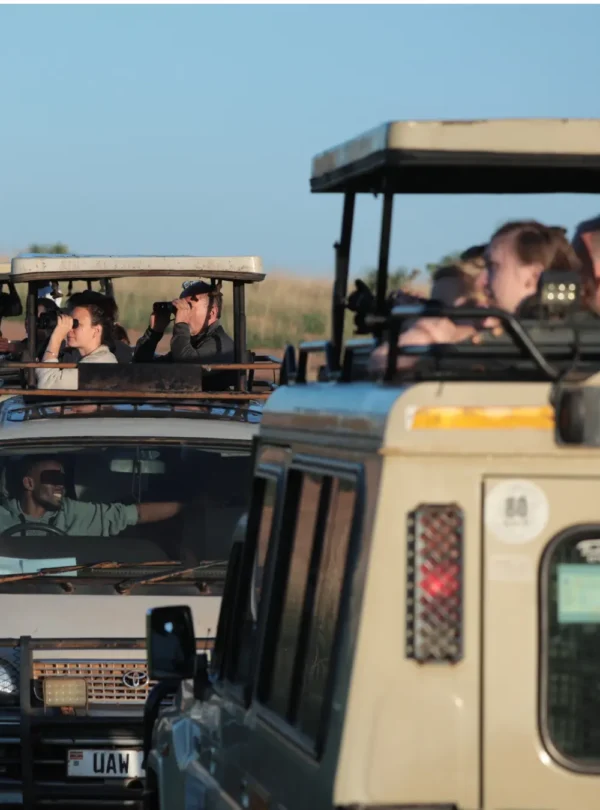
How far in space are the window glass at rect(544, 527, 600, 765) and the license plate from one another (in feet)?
14.2

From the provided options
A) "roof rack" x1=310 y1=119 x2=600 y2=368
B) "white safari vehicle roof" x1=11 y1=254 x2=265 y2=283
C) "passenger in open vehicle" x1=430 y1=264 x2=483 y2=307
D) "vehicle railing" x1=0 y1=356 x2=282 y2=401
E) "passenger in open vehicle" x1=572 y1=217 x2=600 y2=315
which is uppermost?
"roof rack" x1=310 y1=119 x2=600 y2=368

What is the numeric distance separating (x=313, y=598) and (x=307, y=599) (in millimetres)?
56

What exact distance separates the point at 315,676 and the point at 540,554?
25.3 inches

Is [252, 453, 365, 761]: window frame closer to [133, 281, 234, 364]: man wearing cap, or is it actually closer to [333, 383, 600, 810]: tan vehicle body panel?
[333, 383, 600, 810]: tan vehicle body panel

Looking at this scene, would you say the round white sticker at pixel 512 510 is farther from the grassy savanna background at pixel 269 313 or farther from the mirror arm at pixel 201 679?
the grassy savanna background at pixel 269 313

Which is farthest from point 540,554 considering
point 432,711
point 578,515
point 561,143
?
point 561,143

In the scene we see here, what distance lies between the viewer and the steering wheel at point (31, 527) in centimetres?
821

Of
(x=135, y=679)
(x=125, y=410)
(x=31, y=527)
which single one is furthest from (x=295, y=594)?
(x=125, y=410)

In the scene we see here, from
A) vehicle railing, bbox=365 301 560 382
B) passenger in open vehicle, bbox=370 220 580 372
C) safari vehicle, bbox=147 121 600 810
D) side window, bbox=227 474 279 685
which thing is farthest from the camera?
side window, bbox=227 474 279 685

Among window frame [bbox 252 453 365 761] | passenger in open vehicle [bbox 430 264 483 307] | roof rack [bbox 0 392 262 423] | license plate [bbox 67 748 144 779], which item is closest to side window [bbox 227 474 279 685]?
window frame [bbox 252 453 365 761]

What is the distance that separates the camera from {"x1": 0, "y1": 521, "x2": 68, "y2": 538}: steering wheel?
8.21 m

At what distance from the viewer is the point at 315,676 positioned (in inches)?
140

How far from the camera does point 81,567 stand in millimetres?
7879

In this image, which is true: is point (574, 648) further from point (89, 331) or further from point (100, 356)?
point (89, 331)
